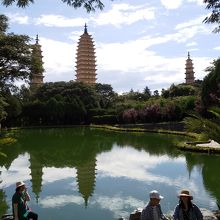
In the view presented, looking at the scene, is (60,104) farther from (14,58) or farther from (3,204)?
(3,204)

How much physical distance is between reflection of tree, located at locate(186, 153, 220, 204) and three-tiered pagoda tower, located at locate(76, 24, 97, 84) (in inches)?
2473

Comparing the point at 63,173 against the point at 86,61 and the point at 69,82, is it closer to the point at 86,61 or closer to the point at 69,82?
the point at 69,82

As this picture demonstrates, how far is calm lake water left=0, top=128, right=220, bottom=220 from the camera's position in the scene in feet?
37.6

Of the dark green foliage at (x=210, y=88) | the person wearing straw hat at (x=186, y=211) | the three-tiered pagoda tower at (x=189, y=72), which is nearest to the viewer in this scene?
the person wearing straw hat at (x=186, y=211)

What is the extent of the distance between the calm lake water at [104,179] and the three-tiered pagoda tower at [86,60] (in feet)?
191

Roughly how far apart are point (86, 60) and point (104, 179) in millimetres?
70123

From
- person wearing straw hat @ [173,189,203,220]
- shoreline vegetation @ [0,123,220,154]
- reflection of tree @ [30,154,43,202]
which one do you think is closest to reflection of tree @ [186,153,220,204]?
shoreline vegetation @ [0,123,220,154]

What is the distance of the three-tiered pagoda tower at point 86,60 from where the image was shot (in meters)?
84.8

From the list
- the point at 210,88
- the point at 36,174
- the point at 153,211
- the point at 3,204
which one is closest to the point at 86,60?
the point at 210,88

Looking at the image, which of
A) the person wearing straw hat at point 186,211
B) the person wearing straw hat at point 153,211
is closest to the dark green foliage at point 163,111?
the person wearing straw hat at point 153,211

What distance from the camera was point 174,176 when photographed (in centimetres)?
1638

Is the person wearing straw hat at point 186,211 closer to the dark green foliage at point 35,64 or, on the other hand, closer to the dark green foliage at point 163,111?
the dark green foliage at point 35,64

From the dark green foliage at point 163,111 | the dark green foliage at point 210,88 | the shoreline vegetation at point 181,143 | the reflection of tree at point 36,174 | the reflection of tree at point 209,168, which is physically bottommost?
the reflection of tree at point 36,174

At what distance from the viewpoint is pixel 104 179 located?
16.2m
